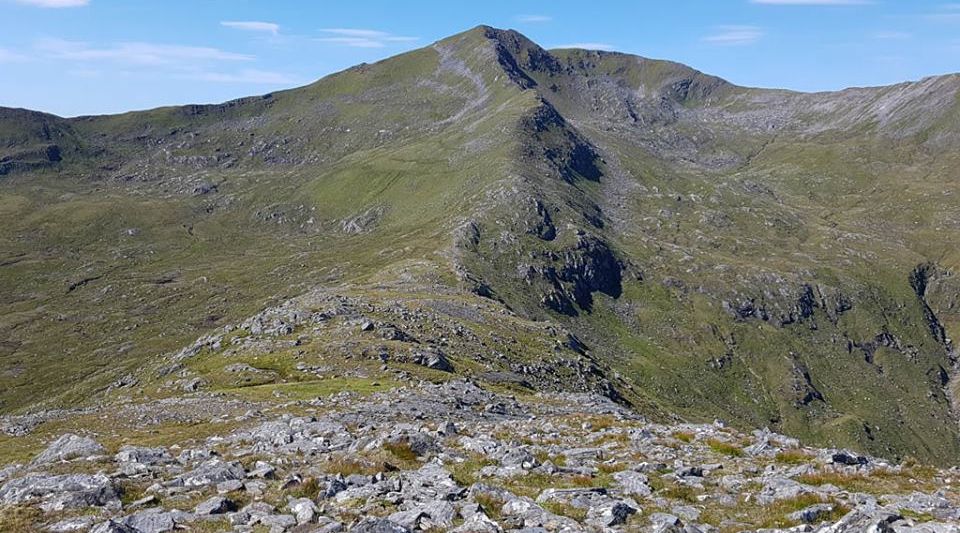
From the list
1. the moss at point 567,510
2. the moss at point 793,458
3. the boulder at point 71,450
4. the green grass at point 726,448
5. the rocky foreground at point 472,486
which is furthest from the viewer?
the green grass at point 726,448

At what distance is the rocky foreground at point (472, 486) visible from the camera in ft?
63.2

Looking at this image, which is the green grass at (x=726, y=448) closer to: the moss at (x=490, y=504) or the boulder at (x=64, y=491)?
the moss at (x=490, y=504)

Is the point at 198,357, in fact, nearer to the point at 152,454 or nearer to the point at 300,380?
the point at 300,380

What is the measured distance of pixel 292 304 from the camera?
10338cm

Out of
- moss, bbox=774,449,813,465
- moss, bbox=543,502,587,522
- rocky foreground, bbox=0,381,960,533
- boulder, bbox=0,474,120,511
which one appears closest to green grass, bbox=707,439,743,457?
rocky foreground, bbox=0,381,960,533

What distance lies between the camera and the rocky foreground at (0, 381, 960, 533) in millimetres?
19266

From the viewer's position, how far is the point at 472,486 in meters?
22.2

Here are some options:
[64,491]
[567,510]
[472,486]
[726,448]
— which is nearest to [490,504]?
[472,486]

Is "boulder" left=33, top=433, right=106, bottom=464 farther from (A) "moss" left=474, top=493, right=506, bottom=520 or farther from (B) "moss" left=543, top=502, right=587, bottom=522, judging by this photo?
(B) "moss" left=543, top=502, right=587, bottom=522

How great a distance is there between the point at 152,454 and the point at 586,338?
163 m

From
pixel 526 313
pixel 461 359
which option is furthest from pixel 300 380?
pixel 526 313

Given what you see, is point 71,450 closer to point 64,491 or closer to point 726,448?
point 64,491

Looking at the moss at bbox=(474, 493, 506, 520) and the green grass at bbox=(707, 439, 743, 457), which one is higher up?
the moss at bbox=(474, 493, 506, 520)

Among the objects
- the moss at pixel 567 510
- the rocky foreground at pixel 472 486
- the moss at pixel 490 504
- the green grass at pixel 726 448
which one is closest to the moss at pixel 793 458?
the rocky foreground at pixel 472 486
